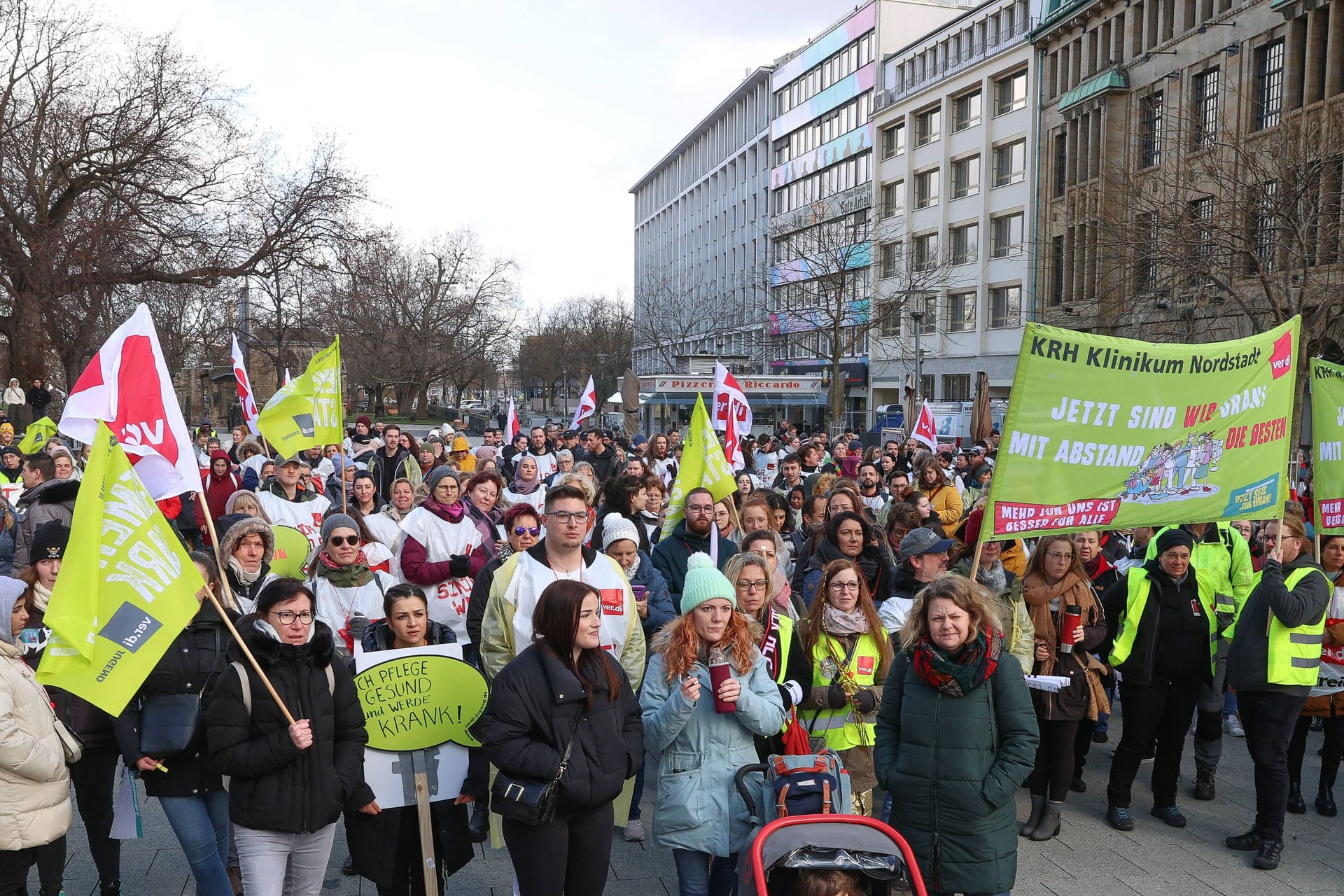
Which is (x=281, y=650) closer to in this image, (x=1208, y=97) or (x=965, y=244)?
(x=1208, y=97)

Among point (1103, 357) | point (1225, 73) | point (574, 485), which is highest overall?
point (1225, 73)

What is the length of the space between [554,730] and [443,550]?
135 inches

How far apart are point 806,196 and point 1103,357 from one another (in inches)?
2446

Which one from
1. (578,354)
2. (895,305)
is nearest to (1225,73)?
(895,305)

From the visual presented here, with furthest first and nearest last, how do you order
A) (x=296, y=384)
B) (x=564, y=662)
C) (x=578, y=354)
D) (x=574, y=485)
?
1. (x=578, y=354)
2. (x=296, y=384)
3. (x=574, y=485)
4. (x=564, y=662)

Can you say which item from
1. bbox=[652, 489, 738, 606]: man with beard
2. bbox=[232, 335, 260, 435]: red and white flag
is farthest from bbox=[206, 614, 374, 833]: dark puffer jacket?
bbox=[232, 335, 260, 435]: red and white flag

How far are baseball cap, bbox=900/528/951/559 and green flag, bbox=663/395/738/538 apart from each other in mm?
1911

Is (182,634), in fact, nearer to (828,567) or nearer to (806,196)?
(828,567)

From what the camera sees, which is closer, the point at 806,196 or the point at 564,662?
the point at 564,662

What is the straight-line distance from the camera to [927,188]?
52.3m

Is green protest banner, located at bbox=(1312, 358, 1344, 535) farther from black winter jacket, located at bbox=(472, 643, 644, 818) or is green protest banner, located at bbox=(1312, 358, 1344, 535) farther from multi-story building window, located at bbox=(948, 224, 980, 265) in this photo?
multi-story building window, located at bbox=(948, 224, 980, 265)

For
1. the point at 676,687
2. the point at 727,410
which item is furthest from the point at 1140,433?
the point at 727,410

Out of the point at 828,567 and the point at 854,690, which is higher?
the point at 828,567

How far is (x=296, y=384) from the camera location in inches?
408
